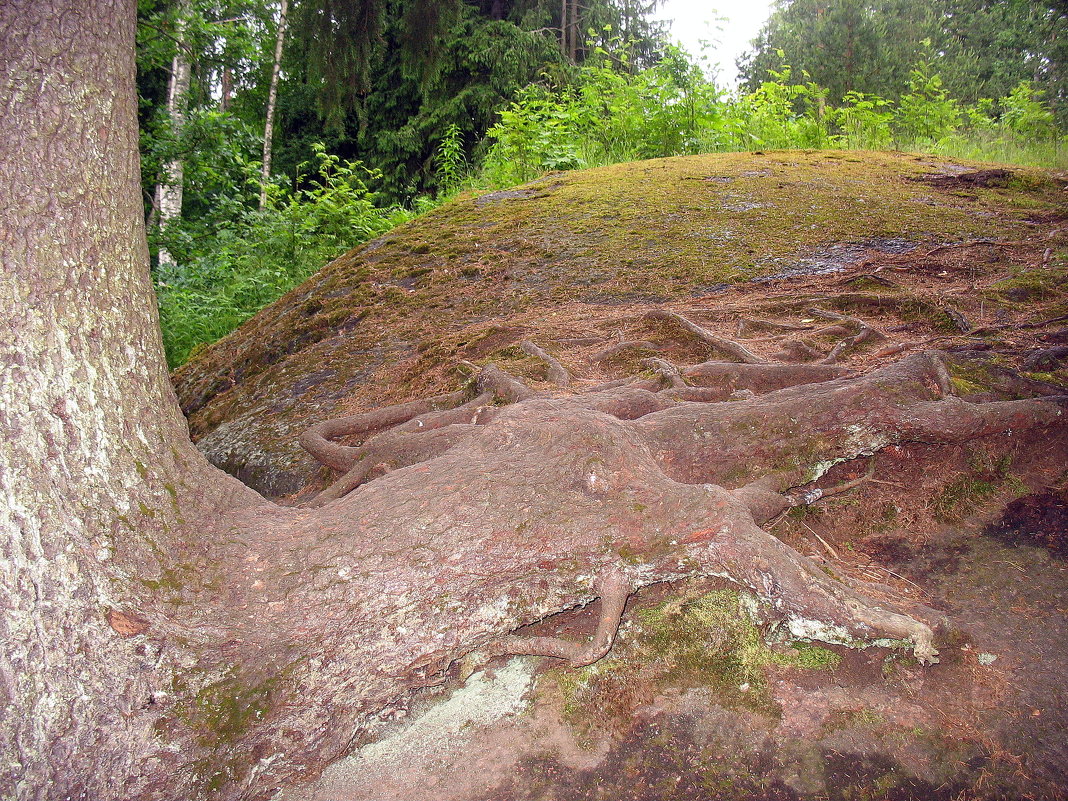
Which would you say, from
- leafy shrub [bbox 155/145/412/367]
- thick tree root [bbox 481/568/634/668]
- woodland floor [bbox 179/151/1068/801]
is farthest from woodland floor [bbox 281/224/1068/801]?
leafy shrub [bbox 155/145/412/367]

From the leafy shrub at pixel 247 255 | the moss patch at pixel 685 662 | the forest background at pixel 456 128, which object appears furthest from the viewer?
the forest background at pixel 456 128

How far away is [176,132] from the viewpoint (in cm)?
995

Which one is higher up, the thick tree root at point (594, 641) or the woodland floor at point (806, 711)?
the thick tree root at point (594, 641)

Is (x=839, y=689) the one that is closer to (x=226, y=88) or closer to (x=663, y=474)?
(x=663, y=474)

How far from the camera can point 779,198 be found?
6590 millimetres

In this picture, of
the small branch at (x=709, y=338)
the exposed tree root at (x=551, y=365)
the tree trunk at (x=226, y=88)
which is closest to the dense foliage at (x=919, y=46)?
the tree trunk at (x=226, y=88)

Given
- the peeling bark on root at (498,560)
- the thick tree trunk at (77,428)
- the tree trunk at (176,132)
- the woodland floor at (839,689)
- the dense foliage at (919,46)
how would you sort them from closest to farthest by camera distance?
the thick tree trunk at (77,428), the woodland floor at (839,689), the peeling bark on root at (498,560), the tree trunk at (176,132), the dense foliage at (919,46)

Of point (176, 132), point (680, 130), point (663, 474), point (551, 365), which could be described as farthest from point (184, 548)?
point (176, 132)

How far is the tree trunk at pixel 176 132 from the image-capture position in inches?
391

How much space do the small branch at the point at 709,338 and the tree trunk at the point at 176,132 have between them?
328 inches

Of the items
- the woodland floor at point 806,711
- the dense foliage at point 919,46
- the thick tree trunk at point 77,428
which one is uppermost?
the dense foliage at point 919,46

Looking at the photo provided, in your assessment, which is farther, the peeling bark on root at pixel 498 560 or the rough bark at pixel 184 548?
the peeling bark on root at pixel 498 560

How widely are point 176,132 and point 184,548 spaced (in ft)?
33.2

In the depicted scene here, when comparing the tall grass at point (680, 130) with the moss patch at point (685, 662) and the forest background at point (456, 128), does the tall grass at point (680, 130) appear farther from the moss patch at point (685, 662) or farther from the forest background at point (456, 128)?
the moss patch at point (685, 662)
